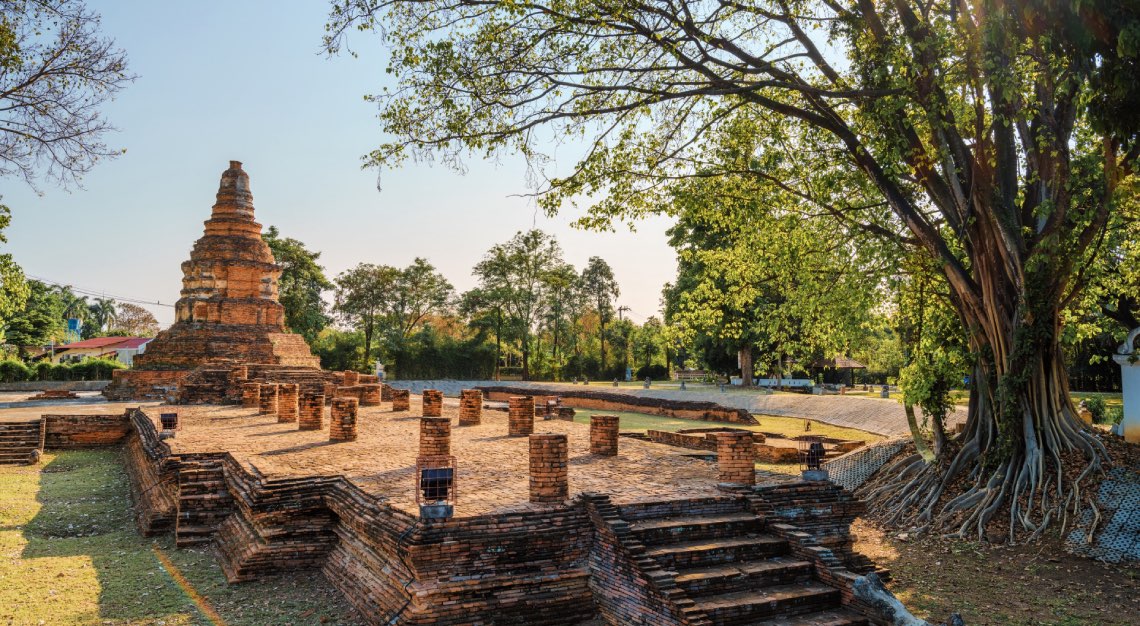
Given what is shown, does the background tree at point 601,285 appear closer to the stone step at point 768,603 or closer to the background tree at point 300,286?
the background tree at point 300,286

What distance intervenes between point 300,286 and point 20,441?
1190 inches

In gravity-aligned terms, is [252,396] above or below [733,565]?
above

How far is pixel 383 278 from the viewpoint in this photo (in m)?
46.4

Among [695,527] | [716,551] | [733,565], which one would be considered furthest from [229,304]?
[733,565]

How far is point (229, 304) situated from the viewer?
2866 centimetres

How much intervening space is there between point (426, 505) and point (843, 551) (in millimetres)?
4559

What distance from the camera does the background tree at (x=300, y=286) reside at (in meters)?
45.2

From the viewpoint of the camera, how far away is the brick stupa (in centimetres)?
2728

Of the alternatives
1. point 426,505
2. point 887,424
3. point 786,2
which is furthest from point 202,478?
point 887,424

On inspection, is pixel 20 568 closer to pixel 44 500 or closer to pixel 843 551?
pixel 44 500

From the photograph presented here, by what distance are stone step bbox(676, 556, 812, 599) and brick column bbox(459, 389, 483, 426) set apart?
30.0 ft

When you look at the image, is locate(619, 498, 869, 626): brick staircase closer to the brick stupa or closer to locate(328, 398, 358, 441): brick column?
locate(328, 398, 358, 441): brick column

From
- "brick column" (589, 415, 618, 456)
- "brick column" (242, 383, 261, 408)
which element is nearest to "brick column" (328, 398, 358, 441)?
"brick column" (589, 415, 618, 456)

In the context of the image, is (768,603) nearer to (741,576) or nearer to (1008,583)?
(741,576)
